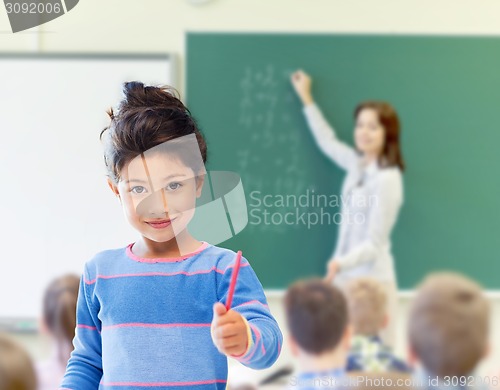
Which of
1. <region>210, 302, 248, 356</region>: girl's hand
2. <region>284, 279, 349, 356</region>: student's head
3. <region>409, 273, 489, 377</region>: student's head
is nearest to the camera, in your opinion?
<region>210, 302, 248, 356</region>: girl's hand

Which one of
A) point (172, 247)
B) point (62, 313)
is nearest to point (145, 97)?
point (172, 247)

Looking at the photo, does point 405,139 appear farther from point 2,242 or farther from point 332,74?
point 2,242

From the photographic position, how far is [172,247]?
719 mm

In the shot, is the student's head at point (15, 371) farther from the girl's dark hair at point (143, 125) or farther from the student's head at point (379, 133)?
the student's head at point (379, 133)

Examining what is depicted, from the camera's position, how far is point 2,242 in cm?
216

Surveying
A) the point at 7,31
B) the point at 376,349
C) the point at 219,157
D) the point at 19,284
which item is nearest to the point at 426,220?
the point at 376,349

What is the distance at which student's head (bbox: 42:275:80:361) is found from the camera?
168 centimetres

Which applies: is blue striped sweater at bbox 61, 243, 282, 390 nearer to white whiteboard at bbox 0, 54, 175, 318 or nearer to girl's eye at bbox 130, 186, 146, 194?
girl's eye at bbox 130, 186, 146, 194

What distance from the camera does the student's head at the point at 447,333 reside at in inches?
55.3

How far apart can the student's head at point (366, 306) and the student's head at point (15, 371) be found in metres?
0.89

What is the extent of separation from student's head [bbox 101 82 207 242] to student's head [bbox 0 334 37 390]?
0.54 meters

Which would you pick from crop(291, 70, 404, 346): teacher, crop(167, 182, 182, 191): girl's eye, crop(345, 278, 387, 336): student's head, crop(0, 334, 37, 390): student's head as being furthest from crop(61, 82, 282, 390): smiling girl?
crop(291, 70, 404, 346): teacher

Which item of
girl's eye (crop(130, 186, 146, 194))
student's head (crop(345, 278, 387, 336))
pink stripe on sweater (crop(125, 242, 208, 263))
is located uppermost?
girl's eye (crop(130, 186, 146, 194))

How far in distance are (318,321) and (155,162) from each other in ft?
3.25
